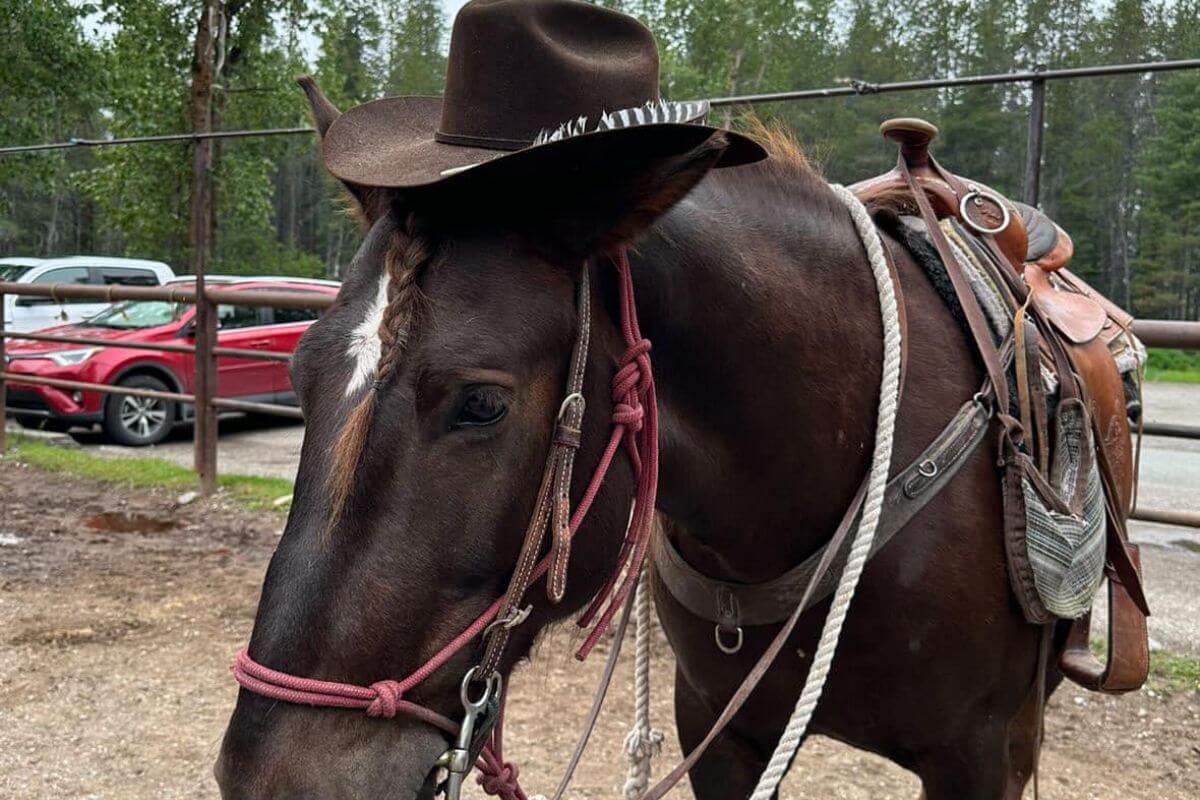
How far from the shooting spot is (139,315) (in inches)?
370

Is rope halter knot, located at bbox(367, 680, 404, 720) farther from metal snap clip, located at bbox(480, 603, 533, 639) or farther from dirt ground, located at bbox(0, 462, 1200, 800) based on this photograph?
dirt ground, located at bbox(0, 462, 1200, 800)

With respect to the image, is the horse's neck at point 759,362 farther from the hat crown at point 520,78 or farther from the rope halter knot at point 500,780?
the rope halter knot at point 500,780

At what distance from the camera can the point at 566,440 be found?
1.23 meters

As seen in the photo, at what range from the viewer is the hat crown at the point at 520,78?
1333mm

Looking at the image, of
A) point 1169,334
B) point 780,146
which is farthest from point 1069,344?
point 1169,334

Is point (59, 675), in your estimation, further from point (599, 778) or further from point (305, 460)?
point (305, 460)

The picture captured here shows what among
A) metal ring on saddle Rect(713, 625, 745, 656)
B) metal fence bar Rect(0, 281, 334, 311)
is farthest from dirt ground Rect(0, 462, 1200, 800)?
metal fence bar Rect(0, 281, 334, 311)

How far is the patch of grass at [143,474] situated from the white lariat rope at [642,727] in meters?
4.81

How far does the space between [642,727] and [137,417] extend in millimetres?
8416

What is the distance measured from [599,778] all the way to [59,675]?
7.30 feet

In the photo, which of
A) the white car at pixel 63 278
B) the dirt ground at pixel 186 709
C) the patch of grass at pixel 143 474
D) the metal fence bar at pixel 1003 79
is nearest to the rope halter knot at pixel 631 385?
the dirt ground at pixel 186 709

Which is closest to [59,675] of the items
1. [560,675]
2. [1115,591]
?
[560,675]

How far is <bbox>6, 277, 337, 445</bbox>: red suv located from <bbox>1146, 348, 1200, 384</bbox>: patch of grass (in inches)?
476

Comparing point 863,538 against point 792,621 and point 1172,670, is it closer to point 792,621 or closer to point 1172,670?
point 792,621
